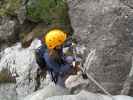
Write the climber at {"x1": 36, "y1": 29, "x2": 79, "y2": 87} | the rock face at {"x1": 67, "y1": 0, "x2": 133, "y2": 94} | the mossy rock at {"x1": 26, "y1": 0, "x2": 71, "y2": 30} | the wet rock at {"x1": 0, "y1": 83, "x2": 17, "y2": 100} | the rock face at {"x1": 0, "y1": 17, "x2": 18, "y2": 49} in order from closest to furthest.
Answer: the climber at {"x1": 36, "y1": 29, "x2": 79, "y2": 87}
the rock face at {"x1": 67, "y1": 0, "x2": 133, "y2": 94}
the wet rock at {"x1": 0, "y1": 83, "x2": 17, "y2": 100}
the mossy rock at {"x1": 26, "y1": 0, "x2": 71, "y2": 30}
the rock face at {"x1": 0, "y1": 17, "x2": 18, "y2": 49}

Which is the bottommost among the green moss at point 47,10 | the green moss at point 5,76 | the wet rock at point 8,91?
the wet rock at point 8,91

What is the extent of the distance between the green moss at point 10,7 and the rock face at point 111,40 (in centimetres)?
426

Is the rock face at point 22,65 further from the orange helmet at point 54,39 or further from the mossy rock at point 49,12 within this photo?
the orange helmet at point 54,39

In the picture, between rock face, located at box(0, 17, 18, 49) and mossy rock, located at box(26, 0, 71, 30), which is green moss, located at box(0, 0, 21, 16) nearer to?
rock face, located at box(0, 17, 18, 49)

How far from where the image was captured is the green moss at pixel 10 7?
1467 centimetres

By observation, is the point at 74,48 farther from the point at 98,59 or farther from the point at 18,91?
the point at 18,91

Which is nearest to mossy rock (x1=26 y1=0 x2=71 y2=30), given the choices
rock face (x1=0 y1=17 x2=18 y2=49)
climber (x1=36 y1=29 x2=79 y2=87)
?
rock face (x1=0 y1=17 x2=18 y2=49)

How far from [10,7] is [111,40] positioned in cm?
528

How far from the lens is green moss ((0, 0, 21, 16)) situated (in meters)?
14.7

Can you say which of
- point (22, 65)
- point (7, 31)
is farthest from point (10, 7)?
point (22, 65)

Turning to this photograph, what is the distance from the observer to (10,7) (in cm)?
1486

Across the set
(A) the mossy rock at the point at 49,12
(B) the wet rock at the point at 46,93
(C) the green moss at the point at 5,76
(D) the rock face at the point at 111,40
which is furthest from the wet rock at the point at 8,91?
(B) the wet rock at the point at 46,93

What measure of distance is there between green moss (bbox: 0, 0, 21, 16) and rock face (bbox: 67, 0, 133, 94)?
4.26 meters

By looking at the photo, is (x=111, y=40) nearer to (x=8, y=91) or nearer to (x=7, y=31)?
(x=8, y=91)
